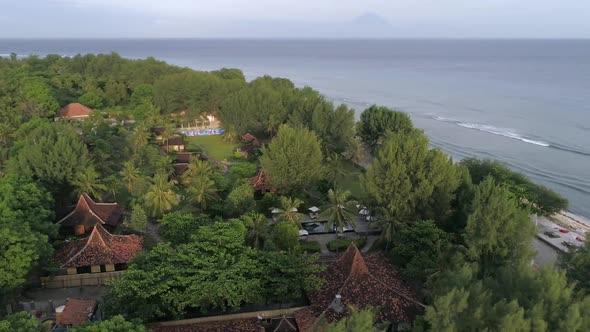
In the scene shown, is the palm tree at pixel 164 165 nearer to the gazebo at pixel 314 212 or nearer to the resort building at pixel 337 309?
the gazebo at pixel 314 212

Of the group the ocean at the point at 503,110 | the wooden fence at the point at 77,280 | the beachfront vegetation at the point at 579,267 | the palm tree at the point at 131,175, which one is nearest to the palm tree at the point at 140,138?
the palm tree at the point at 131,175

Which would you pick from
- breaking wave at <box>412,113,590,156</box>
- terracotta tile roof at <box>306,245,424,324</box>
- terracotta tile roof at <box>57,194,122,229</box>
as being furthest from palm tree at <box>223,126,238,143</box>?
breaking wave at <box>412,113,590,156</box>

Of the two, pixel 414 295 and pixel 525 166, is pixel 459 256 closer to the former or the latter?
pixel 414 295

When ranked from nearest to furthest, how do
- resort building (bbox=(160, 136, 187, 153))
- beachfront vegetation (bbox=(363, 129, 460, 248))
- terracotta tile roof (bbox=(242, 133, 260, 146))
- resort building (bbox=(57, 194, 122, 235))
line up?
beachfront vegetation (bbox=(363, 129, 460, 248)) < resort building (bbox=(57, 194, 122, 235)) < resort building (bbox=(160, 136, 187, 153)) < terracotta tile roof (bbox=(242, 133, 260, 146))

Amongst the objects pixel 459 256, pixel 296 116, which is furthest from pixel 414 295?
pixel 296 116

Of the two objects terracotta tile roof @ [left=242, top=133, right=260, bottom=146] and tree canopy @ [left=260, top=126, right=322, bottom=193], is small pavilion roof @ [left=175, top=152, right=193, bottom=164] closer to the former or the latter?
terracotta tile roof @ [left=242, top=133, right=260, bottom=146]
